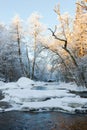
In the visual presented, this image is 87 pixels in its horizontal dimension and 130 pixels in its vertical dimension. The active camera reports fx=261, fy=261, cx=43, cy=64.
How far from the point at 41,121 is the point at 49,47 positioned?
20948 millimetres

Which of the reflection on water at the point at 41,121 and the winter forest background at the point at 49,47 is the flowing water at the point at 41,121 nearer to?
the reflection on water at the point at 41,121

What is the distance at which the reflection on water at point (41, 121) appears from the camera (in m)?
10.2

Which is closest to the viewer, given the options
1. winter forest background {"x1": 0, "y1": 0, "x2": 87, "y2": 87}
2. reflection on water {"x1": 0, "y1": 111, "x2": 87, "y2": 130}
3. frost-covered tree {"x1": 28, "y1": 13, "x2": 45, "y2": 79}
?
reflection on water {"x1": 0, "y1": 111, "x2": 87, "y2": 130}

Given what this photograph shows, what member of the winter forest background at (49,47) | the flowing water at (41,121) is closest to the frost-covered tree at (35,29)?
the winter forest background at (49,47)

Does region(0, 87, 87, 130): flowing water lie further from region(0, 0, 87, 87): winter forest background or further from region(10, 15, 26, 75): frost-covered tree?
region(10, 15, 26, 75): frost-covered tree

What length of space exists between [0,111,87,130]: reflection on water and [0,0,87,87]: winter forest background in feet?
45.7

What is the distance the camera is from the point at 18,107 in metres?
14.7

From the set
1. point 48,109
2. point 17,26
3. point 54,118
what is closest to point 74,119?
point 54,118

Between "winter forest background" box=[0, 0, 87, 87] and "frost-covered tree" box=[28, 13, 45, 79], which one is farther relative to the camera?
"frost-covered tree" box=[28, 13, 45, 79]

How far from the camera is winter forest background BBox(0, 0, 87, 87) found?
29.3 meters

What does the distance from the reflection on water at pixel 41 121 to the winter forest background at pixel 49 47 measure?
13915mm

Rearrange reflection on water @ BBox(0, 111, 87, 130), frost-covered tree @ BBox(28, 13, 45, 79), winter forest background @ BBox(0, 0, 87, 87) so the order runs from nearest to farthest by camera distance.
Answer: reflection on water @ BBox(0, 111, 87, 130) < winter forest background @ BBox(0, 0, 87, 87) < frost-covered tree @ BBox(28, 13, 45, 79)

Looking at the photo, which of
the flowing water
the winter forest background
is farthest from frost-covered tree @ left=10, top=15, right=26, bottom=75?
the flowing water

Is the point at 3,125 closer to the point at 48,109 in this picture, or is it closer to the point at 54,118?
the point at 54,118
